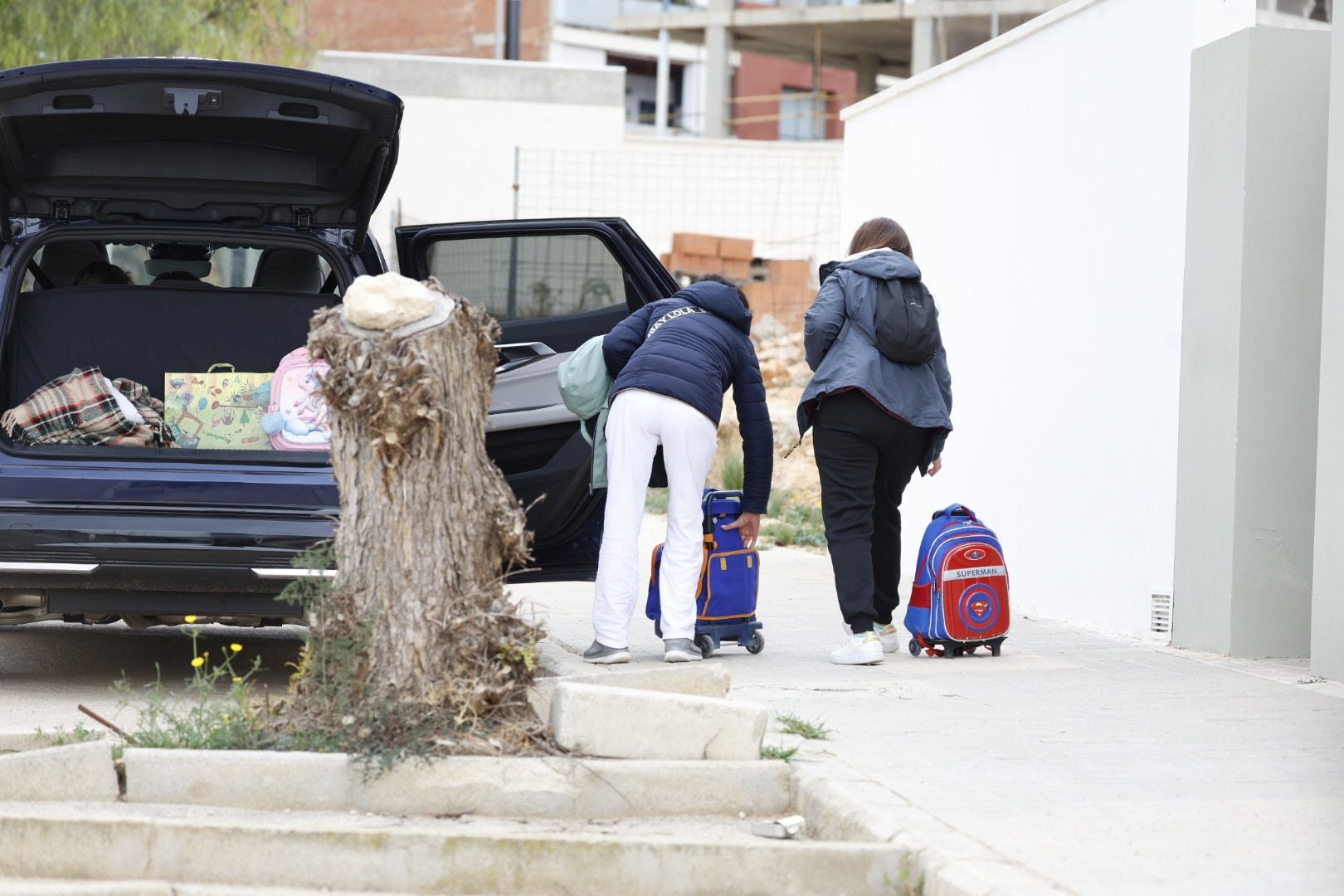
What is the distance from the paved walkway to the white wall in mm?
647

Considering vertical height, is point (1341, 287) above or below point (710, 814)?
above

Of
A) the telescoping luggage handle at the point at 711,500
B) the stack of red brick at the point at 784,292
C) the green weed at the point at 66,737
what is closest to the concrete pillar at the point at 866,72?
the stack of red brick at the point at 784,292

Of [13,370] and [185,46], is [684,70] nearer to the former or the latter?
[185,46]

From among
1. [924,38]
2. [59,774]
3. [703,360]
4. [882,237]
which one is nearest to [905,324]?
[882,237]

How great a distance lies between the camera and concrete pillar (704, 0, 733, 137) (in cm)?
3269

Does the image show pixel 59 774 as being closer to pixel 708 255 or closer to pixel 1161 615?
pixel 1161 615

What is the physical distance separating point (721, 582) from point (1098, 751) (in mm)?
2156

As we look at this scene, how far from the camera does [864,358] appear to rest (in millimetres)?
6816

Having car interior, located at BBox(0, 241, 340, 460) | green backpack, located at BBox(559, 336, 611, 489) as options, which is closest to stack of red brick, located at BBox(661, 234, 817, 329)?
car interior, located at BBox(0, 241, 340, 460)

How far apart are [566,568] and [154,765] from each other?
2624 mm

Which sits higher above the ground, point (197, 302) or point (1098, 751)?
point (197, 302)

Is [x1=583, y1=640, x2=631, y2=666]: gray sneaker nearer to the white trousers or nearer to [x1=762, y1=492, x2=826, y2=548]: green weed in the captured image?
the white trousers

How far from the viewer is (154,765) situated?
4297 mm

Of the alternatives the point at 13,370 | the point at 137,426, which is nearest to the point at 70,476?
the point at 137,426
